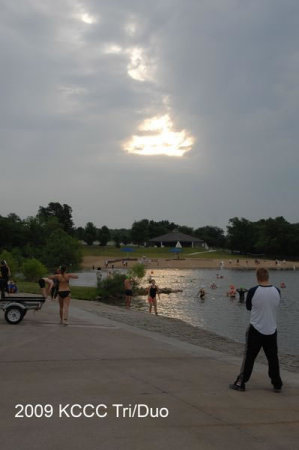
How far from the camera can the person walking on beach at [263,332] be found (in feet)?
24.8

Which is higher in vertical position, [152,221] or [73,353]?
[152,221]

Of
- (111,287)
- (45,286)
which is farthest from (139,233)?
(45,286)

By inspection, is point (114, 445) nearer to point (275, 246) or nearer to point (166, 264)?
point (166, 264)

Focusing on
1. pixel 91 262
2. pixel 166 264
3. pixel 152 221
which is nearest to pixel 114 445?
pixel 166 264

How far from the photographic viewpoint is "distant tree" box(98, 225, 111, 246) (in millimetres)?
150125

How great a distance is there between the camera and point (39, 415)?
5895 mm

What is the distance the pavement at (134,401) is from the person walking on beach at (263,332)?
0.25 m

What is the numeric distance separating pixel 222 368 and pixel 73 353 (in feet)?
9.80

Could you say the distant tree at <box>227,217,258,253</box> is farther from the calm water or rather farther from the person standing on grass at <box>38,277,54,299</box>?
the person standing on grass at <box>38,277,54,299</box>

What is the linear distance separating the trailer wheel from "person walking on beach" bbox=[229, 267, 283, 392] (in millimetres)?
7983

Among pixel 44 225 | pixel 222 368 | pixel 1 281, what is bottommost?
pixel 222 368

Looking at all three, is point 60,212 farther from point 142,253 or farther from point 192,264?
point 192,264

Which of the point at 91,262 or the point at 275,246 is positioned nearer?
the point at 91,262

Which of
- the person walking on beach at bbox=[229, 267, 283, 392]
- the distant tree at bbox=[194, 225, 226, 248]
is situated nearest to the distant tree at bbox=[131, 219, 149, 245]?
the distant tree at bbox=[194, 225, 226, 248]
